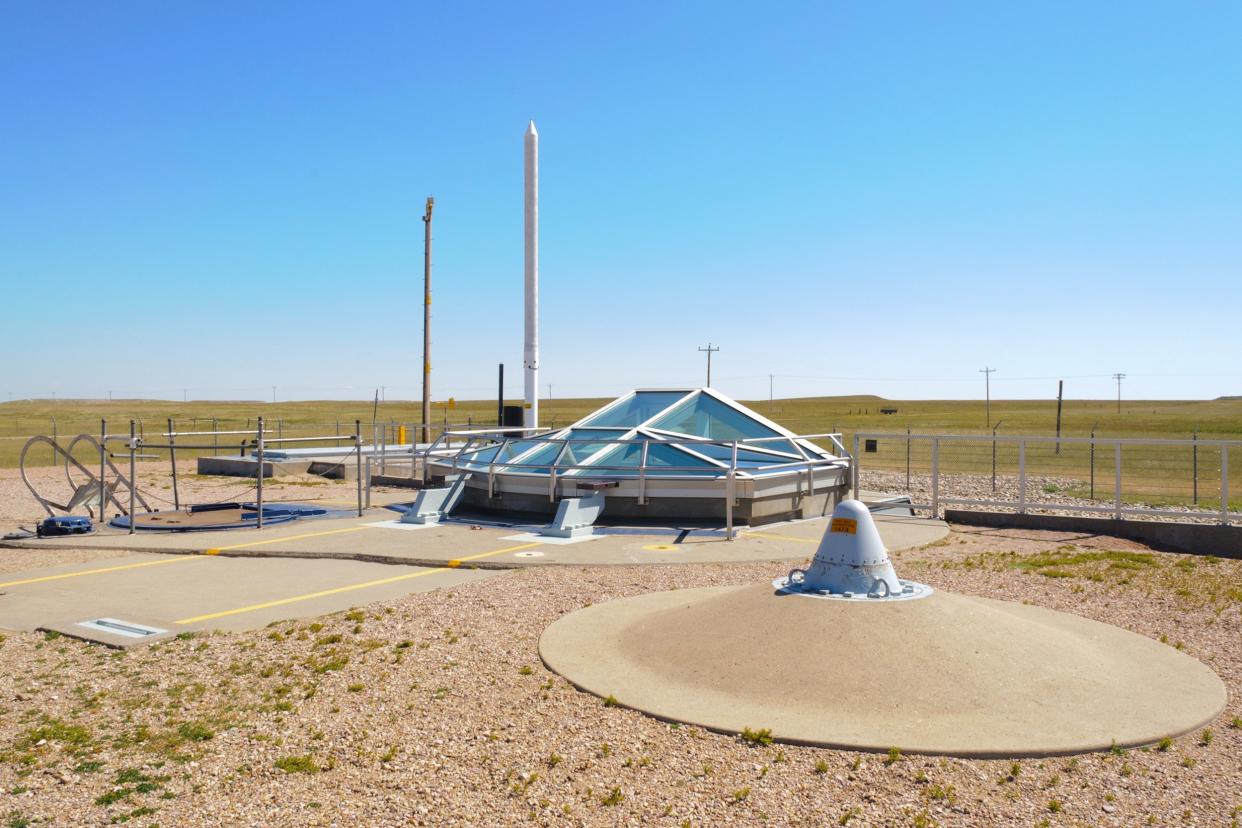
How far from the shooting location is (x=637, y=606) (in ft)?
27.5

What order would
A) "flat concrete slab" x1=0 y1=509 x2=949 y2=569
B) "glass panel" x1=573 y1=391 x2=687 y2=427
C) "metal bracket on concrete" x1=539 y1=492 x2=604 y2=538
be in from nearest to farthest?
"flat concrete slab" x1=0 y1=509 x2=949 y2=569, "metal bracket on concrete" x1=539 y1=492 x2=604 y2=538, "glass panel" x1=573 y1=391 x2=687 y2=427

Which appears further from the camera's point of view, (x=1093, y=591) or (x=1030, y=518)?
(x=1030, y=518)

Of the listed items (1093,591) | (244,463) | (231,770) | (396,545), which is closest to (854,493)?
(1093,591)

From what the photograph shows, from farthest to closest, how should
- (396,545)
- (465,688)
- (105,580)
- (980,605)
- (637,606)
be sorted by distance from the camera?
(396,545)
(105,580)
(637,606)
(980,605)
(465,688)

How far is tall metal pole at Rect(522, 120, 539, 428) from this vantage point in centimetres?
2189

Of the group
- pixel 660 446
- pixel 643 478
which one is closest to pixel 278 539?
pixel 643 478

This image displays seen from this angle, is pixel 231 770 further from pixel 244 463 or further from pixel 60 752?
pixel 244 463

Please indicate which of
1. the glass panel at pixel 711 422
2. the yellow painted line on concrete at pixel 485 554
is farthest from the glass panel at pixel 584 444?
the yellow painted line on concrete at pixel 485 554

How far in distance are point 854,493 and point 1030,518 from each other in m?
2.81

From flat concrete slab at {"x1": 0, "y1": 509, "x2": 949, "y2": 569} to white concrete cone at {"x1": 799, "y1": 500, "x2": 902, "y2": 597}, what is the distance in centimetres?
376

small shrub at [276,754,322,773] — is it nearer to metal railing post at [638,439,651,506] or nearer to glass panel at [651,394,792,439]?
metal railing post at [638,439,651,506]

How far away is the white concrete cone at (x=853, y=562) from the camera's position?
284 inches

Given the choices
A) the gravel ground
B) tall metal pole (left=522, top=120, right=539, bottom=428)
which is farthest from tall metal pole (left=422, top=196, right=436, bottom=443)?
the gravel ground

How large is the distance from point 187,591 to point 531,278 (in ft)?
45.7
